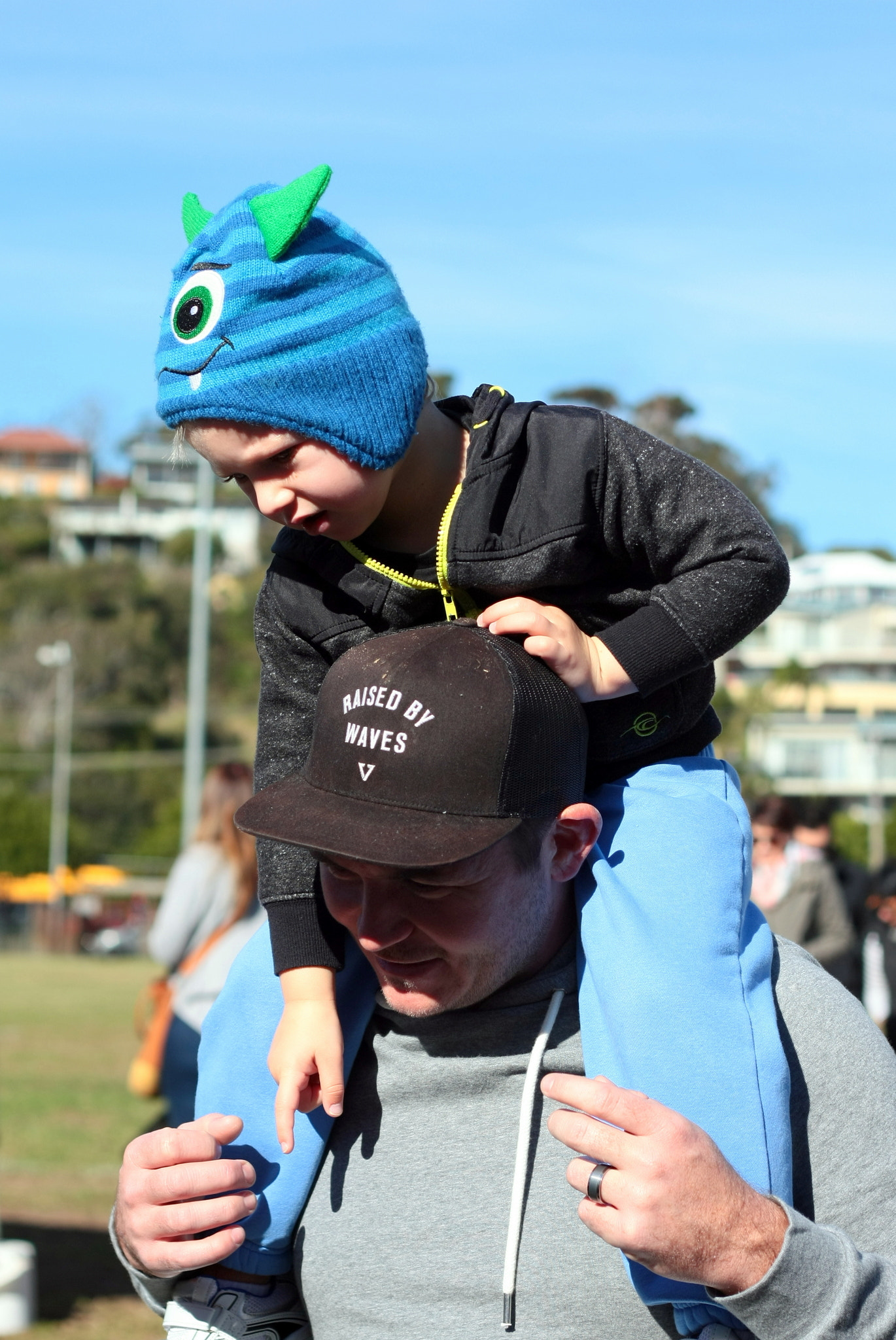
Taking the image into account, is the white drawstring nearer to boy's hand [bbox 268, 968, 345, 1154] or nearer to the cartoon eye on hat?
boy's hand [bbox 268, 968, 345, 1154]

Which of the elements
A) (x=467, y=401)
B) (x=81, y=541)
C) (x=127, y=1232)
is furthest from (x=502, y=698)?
(x=81, y=541)

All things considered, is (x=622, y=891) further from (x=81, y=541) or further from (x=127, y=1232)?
(x=81, y=541)

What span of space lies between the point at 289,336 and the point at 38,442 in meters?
130

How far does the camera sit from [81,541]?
348 feet

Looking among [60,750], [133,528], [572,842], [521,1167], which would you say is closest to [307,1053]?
[521,1167]

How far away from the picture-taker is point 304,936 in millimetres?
2123

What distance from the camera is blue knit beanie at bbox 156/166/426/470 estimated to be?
2.02m

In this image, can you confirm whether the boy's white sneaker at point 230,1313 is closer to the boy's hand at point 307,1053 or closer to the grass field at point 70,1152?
the boy's hand at point 307,1053

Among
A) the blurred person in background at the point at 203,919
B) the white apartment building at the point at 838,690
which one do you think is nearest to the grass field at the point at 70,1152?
the blurred person in background at the point at 203,919

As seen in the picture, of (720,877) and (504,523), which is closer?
(720,877)

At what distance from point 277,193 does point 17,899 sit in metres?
58.1

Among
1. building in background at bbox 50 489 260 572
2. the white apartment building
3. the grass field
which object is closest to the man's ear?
the grass field

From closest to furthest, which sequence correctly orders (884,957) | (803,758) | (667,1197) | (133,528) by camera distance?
(667,1197) → (884,957) → (803,758) → (133,528)

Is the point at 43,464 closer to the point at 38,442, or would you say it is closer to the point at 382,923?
the point at 38,442
